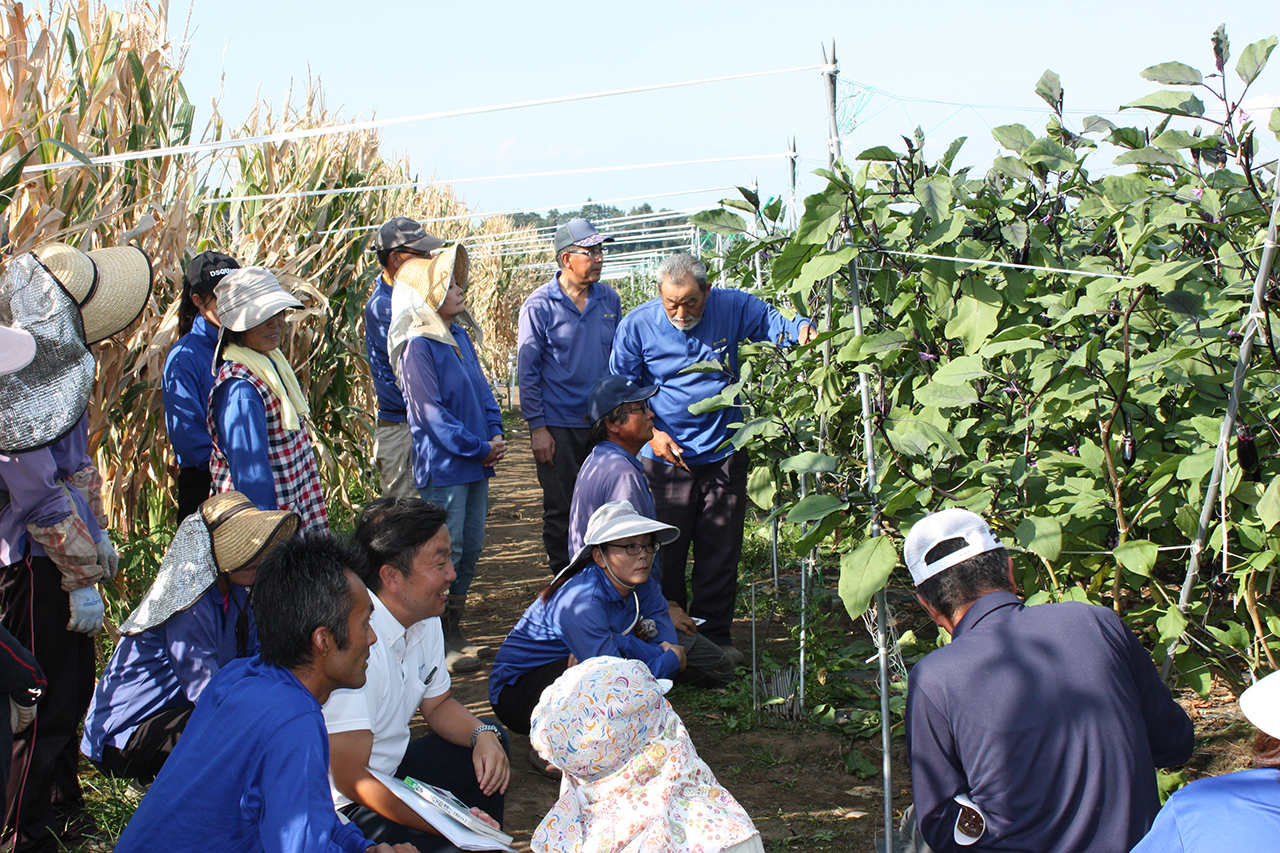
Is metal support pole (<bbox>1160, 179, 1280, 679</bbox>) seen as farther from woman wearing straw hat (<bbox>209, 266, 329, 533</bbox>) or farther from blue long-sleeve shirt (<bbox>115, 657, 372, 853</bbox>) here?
woman wearing straw hat (<bbox>209, 266, 329, 533</bbox>)

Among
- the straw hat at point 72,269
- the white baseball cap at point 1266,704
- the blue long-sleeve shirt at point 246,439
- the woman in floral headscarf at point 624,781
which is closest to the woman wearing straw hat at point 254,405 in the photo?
the blue long-sleeve shirt at point 246,439

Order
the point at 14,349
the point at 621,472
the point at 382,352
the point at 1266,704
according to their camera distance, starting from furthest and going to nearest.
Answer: the point at 382,352, the point at 621,472, the point at 14,349, the point at 1266,704

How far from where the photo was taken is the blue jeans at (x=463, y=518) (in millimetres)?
3967

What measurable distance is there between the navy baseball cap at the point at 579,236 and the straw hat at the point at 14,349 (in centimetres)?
287

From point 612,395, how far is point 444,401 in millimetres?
826

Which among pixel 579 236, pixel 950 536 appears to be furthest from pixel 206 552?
pixel 579 236

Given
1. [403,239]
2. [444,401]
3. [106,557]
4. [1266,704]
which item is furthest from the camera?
[403,239]

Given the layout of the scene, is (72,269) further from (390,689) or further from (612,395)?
(612,395)

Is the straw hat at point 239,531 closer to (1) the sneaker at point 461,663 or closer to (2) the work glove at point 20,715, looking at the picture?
(2) the work glove at point 20,715

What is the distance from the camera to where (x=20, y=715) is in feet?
7.25

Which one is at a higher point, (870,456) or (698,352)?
(698,352)

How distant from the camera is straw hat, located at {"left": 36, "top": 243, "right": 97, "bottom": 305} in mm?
2752

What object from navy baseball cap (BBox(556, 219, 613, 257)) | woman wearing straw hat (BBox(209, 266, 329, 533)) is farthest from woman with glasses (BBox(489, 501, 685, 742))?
navy baseball cap (BBox(556, 219, 613, 257))

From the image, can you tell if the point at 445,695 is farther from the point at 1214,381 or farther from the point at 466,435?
the point at 1214,381
